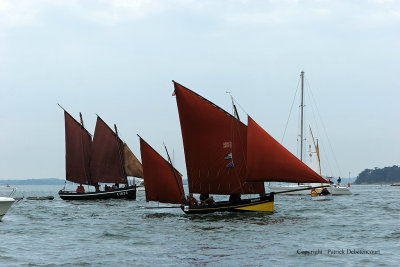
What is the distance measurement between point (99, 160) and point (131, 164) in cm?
436

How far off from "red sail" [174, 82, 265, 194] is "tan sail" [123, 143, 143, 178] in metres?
36.2

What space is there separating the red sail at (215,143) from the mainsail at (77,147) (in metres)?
37.8

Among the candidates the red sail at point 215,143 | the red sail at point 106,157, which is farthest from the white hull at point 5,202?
the red sail at point 106,157

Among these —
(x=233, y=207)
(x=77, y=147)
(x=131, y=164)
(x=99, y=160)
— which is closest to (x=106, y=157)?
(x=99, y=160)

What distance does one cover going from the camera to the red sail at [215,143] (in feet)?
149

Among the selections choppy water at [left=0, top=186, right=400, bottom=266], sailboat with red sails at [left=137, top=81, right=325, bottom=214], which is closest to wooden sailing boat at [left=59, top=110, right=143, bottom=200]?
choppy water at [left=0, top=186, right=400, bottom=266]

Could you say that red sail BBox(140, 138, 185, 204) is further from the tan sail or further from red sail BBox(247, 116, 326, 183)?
the tan sail

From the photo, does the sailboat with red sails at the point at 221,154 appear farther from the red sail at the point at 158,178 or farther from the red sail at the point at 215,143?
the red sail at the point at 158,178

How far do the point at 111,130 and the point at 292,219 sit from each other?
128 feet

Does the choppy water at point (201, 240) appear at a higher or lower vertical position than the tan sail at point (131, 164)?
lower

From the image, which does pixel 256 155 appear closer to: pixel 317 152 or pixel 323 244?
pixel 323 244

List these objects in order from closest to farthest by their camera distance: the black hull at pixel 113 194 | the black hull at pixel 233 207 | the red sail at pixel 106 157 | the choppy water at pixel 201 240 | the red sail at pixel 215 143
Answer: the choppy water at pixel 201 240 < the black hull at pixel 233 207 < the red sail at pixel 215 143 < the red sail at pixel 106 157 < the black hull at pixel 113 194

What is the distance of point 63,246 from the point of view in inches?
1275

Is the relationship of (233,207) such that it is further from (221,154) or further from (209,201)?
(221,154)
